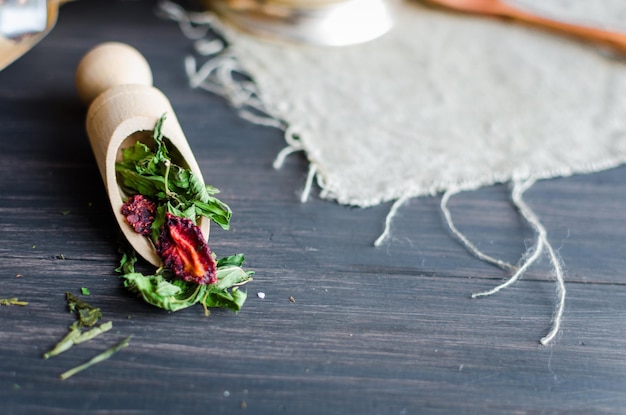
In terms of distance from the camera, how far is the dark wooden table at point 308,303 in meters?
0.62

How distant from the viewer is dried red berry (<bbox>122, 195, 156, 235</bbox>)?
28.0 inches

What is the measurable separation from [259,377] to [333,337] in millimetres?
83

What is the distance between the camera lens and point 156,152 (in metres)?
0.74

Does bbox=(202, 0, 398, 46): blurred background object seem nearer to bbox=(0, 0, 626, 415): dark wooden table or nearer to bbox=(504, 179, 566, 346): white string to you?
bbox=(0, 0, 626, 415): dark wooden table

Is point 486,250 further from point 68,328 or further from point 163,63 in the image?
Result: point 163,63

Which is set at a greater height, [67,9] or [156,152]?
[156,152]

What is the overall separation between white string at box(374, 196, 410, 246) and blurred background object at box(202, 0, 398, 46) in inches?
14.4

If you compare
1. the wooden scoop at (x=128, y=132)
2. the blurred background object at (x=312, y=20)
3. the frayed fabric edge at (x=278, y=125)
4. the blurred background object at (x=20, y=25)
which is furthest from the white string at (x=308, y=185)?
the blurred background object at (x=20, y=25)

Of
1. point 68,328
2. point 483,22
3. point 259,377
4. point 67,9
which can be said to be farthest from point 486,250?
point 67,9

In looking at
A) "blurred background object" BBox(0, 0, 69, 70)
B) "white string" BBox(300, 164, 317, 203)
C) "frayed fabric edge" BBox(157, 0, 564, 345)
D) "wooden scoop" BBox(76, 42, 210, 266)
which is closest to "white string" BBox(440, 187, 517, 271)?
"frayed fabric edge" BBox(157, 0, 564, 345)

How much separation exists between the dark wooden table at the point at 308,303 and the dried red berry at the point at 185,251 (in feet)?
0.12

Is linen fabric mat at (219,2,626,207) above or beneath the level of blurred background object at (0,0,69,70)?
beneath

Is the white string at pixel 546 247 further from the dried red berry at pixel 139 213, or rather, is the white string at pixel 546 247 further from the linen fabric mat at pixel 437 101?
the dried red berry at pixel 139 213

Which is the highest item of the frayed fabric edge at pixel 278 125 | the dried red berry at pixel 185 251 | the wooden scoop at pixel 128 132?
the wooden scoop at pixel 128 132
